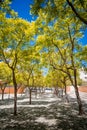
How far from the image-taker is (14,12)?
59.4 ft

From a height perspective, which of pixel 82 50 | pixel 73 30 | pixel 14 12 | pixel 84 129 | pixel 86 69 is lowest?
pixel 84 129

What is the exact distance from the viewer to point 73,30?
19.2m

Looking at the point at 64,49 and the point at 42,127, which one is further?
the point at 64,49

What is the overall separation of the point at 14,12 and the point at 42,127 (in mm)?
10442

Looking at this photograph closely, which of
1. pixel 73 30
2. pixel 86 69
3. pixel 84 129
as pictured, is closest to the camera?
pixel 84 129

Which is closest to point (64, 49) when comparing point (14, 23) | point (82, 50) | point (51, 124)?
point (82, 50)

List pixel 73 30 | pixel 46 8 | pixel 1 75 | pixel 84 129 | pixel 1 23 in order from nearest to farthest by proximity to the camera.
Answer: pixel 46 8 → pixel 84 129 → pixel 1 23 → pixel 73 30 → pixel 1 75

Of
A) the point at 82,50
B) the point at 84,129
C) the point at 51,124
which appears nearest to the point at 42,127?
the point at 51,124

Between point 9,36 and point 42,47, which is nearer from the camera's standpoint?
point 9,36

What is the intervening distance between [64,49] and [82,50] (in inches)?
87.8

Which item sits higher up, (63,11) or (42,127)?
(63,11)

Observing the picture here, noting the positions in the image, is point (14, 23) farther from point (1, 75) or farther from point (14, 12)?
point (1, 75)

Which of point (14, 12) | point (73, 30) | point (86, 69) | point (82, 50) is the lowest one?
point (86, 69)

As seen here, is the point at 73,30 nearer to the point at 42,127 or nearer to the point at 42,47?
the point at 42,47
